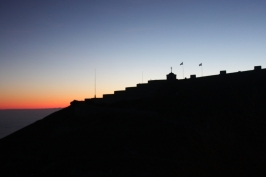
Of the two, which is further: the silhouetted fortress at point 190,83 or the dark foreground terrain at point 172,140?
the silhouetted fortress at point 190,83

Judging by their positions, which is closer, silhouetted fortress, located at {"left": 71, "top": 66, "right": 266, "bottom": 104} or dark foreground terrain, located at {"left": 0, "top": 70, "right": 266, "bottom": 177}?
dark foreground terrain, located at {"left": 0, "top": 70, "right": 266, "bottom": 177}

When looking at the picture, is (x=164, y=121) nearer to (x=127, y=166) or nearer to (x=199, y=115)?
(x=199, y=115)

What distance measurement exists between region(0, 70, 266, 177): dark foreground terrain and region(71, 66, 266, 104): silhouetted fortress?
14 centimetres

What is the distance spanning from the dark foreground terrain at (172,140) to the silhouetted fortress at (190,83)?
0.14 metres

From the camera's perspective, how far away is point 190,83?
30047 millimetres

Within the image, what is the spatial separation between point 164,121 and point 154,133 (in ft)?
6.21

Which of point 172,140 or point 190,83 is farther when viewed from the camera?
point 190,83

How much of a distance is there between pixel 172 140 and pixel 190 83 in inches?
576

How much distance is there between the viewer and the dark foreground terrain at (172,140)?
5.66m

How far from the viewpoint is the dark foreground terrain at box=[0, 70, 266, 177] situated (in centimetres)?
566

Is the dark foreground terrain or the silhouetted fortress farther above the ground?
the silhouetted fortress

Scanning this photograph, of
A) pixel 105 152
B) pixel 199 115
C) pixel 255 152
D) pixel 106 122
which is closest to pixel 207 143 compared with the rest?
pixel 255 152

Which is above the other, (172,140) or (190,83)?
(190,83)

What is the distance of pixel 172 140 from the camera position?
16.5 m
